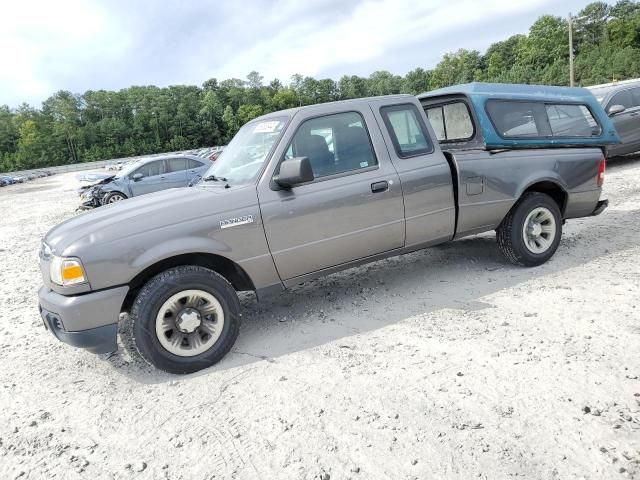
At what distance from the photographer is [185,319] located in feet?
11.6

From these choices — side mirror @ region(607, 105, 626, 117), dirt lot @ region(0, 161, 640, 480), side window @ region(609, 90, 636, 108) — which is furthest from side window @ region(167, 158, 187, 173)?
side window @ region(609, 90, 636, 108)

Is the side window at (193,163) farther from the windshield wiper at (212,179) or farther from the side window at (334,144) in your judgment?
the side window at (334,144)

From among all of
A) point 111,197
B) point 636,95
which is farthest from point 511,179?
point 111,197

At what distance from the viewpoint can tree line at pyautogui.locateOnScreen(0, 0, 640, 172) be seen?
84000 mm

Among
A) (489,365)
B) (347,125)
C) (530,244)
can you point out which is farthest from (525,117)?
(489,365)

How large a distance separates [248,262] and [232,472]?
1.67 m

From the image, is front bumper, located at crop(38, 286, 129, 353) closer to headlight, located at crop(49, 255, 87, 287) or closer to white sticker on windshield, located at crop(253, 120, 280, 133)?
headlight, located at crop(49, 255, 87, 287)

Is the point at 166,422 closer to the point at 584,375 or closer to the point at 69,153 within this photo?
the point at 584,375

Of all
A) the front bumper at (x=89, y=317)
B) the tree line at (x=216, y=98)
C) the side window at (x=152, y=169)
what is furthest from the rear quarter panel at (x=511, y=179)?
the tree line at (x=216, y=98)

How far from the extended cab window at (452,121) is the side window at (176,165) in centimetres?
1070

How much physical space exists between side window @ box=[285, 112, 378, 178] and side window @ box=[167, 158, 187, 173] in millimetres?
11410

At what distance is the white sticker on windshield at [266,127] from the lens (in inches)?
165

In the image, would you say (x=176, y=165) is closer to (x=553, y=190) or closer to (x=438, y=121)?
(x=438, y=121)

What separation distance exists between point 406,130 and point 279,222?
1.65 meters
